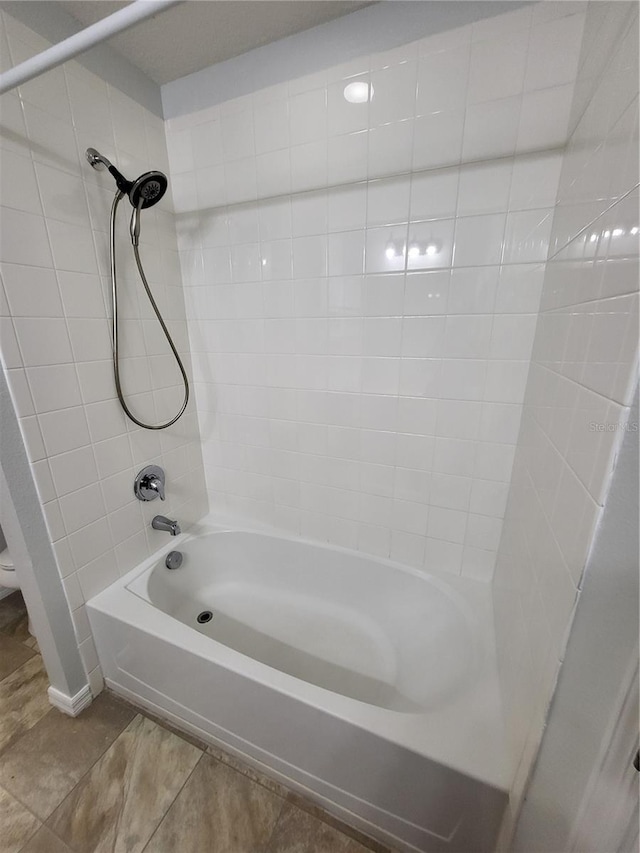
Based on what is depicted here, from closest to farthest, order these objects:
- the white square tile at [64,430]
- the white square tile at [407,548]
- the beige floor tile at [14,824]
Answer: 1. the beige floor tile at [14,824]
2. the white square tile at [64,430]
3. the white square tile at [407,548]

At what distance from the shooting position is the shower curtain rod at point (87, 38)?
1.68ft

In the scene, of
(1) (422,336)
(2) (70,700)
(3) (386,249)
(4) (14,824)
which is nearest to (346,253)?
(3) (386,249)

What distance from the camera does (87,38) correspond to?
0.58 meters

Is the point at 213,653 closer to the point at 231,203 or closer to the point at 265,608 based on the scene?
the point at 265,608

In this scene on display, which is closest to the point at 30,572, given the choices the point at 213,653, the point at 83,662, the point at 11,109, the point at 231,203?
the point at 83,662

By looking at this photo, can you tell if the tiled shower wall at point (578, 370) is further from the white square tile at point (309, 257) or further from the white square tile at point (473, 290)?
the white square tile at point (309, 257)

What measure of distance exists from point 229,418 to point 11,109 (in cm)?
110

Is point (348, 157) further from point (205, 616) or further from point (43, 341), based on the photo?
point (205, 616)

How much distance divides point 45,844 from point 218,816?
454 millimetres

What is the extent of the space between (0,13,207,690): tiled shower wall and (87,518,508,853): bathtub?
0.90 ft

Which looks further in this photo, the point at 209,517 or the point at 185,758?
the point at 209,517

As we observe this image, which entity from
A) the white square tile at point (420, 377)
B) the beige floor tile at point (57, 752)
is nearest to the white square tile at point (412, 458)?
the white square tile at point (420, 377)

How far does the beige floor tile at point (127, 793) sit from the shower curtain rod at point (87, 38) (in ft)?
5.86

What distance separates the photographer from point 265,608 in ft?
4.90
